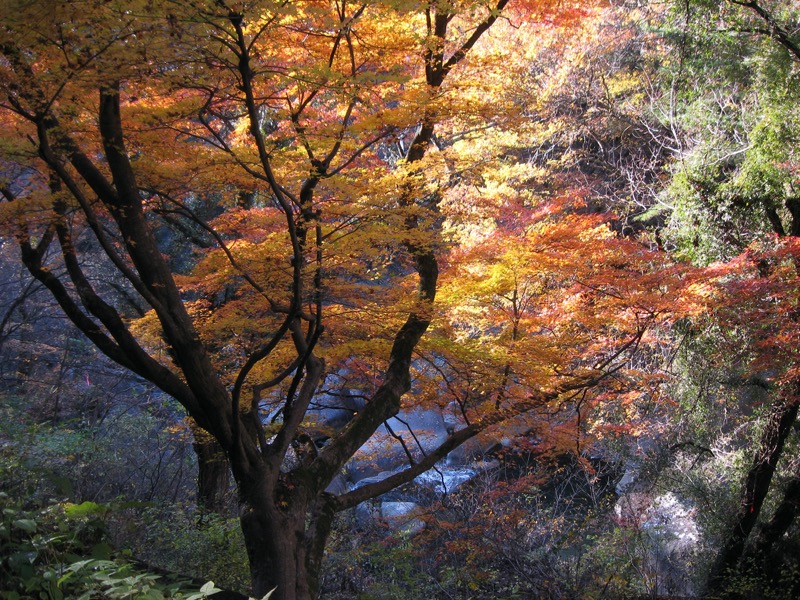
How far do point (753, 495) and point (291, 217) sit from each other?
22.0 feet

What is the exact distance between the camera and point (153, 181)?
199 inches

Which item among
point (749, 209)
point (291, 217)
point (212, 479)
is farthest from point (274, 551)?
point (749, 209)

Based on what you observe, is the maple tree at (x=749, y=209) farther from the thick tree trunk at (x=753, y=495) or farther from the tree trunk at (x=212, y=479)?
the tree trunk at (x=212, y=479)

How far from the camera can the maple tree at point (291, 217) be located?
3.67m

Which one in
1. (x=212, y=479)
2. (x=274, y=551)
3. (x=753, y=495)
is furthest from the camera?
(x=212, y=479)

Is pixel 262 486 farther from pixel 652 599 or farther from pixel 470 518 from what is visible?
pixel 652 599

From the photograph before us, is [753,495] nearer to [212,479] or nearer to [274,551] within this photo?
[274,551]

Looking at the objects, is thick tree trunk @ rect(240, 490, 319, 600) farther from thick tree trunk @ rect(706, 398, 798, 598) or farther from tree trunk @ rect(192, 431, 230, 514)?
thick tree trunk @ rect(706, 398, 798, 598)

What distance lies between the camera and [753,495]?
293 inches

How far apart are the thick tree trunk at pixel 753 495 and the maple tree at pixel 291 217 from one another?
2.01m

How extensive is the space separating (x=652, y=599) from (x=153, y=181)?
582 centimetres

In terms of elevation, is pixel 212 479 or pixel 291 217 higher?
pixel 291 217

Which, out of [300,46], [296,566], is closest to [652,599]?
[296,566]

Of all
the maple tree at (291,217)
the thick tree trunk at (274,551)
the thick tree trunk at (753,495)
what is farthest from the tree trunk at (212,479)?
the thick tree trunk at (753,495)
